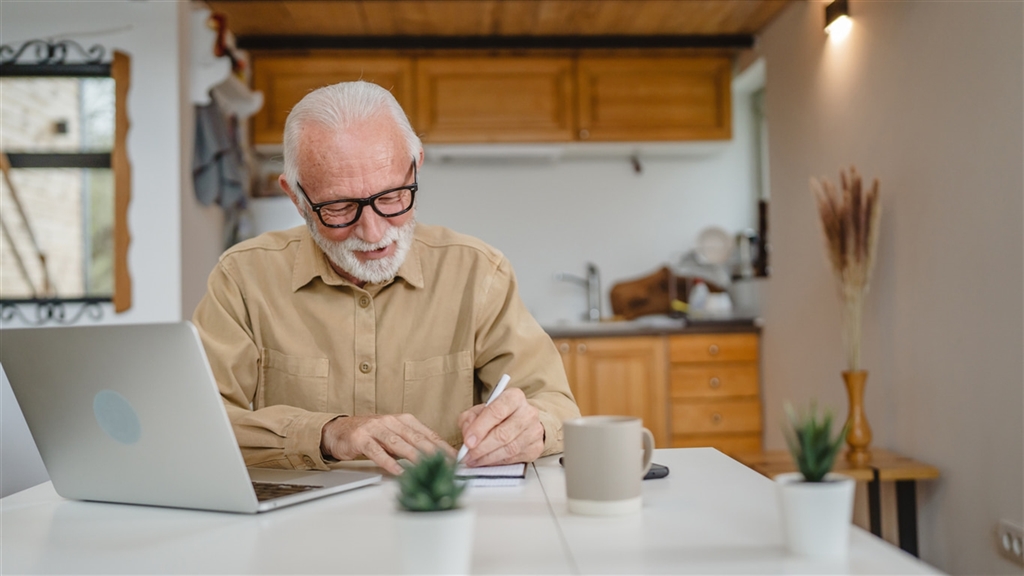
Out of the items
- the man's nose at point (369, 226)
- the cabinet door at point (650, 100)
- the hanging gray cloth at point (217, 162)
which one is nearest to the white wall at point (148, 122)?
the hanging gray cloth at point (217, 162)

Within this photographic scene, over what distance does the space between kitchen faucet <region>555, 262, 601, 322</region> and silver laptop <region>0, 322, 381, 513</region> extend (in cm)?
356

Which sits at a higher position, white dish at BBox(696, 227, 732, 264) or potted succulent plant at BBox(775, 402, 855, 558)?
white dish at BBox(696, 227, 732, 264)

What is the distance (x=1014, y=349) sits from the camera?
213cm

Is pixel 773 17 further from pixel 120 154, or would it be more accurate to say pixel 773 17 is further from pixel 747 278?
pixel 120 154

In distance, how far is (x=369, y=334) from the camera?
160cm

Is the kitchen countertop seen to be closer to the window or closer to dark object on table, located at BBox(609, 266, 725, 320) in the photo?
dark object on table, located at BBox(609, 266, 725, 320)

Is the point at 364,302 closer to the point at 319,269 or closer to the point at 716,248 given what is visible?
the point at 319,269

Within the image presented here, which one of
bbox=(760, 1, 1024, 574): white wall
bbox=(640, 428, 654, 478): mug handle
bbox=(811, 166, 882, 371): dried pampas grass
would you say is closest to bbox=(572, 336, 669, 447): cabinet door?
bbox=(760, 1, 1024, 574): white wall

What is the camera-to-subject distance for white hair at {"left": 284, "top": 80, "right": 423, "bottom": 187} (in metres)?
1.50

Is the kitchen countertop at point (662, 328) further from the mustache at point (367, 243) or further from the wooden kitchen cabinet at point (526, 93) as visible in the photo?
the mustache at point (367, 243)

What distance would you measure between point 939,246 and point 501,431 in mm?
1838

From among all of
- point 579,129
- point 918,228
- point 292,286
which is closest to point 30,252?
point 292,286

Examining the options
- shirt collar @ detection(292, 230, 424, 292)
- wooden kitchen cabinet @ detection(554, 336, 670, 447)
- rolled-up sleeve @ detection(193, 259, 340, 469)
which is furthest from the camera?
wooden kitchen cabinet @ detection(554, 336, 670, 447)

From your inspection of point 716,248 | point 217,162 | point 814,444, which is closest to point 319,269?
point 814,444
